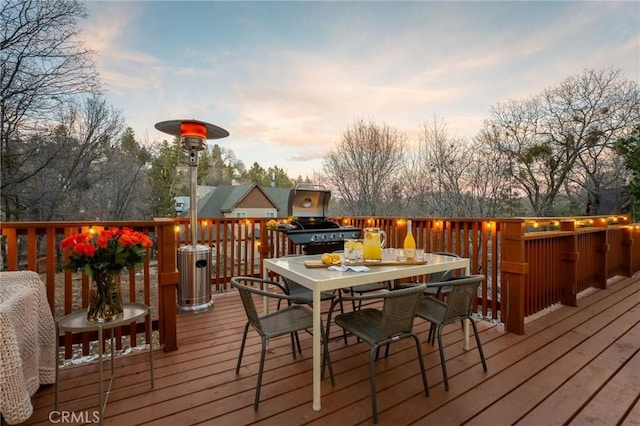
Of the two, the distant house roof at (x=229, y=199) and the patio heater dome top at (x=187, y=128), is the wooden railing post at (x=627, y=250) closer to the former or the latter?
the patio heater dome top at (x=187, y=128)

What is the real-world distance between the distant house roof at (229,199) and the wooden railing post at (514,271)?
15216 millimetres

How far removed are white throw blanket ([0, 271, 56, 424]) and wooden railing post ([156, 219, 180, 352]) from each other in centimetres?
68

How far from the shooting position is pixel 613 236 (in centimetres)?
471

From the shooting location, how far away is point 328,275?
5.92 feet

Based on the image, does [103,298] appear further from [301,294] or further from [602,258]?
[602,258]

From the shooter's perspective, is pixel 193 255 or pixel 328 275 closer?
pixel 328 275

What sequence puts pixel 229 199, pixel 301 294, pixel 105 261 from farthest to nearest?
pixel 229 199
pixel 301 294
pixel 105 261

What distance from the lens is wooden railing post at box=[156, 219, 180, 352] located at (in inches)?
92.3

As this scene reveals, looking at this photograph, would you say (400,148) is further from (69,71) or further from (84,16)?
(69,71)

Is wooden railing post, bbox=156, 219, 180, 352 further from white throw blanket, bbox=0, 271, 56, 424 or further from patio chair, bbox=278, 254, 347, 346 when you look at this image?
patio chair, bbox=278, 254, 347, 346

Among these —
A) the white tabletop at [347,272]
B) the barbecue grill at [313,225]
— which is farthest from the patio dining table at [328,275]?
the barbecue grill at [313,225]

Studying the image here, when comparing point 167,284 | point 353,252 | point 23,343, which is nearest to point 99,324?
point 23,343

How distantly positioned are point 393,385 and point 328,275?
0.87 m

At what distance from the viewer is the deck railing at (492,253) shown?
2.15m
